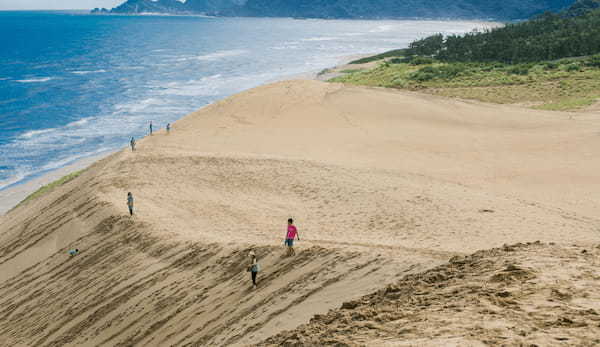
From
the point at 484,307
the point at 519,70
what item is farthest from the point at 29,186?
the point at 519,70

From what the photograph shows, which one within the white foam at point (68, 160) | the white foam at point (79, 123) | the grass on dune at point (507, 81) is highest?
the grass on dune at point (507, 81)

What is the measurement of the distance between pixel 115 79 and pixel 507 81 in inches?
2157

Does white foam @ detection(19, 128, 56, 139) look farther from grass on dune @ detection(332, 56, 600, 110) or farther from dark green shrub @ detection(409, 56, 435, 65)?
dark green shrub @ detection(409, 56, 435, 65)

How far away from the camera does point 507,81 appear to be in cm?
4466

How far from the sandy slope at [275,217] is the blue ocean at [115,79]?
1607 centimetres

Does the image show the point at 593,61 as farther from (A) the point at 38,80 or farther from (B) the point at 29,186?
(A) the point at 38,80

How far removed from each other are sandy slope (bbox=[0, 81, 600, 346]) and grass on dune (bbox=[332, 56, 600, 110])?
7.65m

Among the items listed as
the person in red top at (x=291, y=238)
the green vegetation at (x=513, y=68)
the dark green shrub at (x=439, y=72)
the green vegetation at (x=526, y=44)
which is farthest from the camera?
the green vegetation at (x=526, y=44)

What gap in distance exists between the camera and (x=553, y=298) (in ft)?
25.5

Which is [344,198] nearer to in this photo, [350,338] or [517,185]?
[517,185]

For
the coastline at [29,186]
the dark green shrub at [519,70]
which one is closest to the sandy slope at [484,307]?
the coastline at [29,186]

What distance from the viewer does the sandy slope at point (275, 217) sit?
12.2 m

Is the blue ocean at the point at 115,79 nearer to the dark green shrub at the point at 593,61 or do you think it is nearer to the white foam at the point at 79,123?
the white foam at the point at 79,123

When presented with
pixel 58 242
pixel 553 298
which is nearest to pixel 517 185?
pixel 553 298
